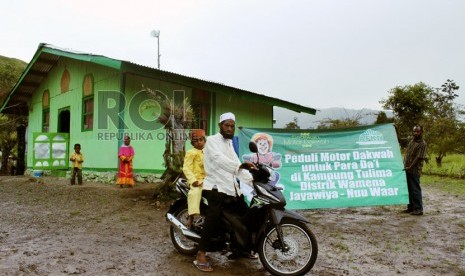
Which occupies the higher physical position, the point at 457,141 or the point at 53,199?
the point at 457,141

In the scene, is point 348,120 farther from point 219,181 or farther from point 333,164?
point 219,181

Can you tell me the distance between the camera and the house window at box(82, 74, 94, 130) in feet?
42.8

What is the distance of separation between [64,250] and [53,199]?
16.2 feet

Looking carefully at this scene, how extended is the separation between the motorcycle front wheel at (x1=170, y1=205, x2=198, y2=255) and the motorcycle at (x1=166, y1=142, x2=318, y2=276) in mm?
620

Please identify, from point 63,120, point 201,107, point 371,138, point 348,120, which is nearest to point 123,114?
point 201,107

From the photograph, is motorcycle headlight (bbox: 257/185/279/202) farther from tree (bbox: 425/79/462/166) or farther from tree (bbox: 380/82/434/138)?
tree (bbox: 380/82/434/138)

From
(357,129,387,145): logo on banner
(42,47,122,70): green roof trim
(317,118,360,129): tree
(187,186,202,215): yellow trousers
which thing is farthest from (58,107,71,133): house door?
(187,186,202,215): yellow trousers

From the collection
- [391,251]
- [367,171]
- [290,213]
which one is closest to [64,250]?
[290,213]

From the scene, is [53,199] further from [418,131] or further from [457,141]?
[457,141]

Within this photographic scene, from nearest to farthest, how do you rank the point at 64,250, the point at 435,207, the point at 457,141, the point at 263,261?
the point at 263,261
the point at 64,250
the point at 435,207
the point at 457,141

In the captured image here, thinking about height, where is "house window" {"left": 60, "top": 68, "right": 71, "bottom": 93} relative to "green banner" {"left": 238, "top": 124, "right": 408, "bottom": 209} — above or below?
above

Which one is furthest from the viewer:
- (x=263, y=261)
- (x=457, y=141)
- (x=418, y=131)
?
(x=457, y=141)

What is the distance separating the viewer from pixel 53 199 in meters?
9.28

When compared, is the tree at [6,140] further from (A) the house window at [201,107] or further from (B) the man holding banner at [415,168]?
(B) the man holding banner at [415,168]
